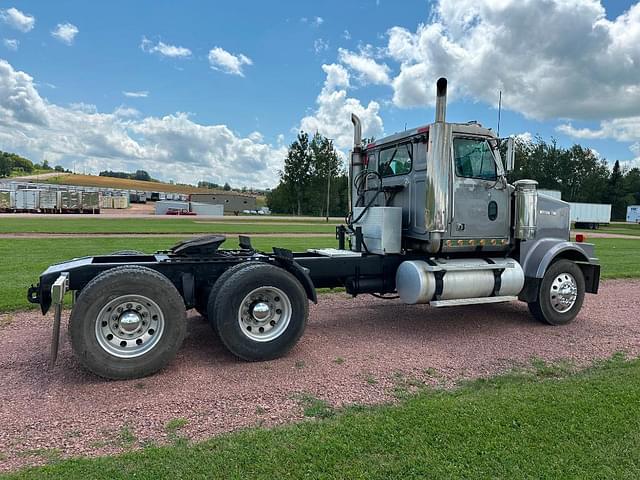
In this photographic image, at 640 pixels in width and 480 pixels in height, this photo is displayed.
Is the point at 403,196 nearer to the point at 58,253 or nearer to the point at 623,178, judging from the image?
the point at 58,253

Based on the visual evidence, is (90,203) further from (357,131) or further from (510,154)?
(510,154)

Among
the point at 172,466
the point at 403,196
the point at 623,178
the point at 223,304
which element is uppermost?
the point at 623,178

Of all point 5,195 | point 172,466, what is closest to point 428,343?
point 172,466

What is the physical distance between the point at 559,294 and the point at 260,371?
15.8 feet

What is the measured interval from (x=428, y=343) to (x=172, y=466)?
3.92m

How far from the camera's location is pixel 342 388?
4574 millimetres

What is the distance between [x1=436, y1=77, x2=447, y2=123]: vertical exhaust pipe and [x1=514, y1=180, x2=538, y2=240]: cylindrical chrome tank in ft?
5.60

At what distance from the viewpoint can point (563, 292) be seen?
722 cm

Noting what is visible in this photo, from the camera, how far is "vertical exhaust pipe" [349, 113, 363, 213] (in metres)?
7.84

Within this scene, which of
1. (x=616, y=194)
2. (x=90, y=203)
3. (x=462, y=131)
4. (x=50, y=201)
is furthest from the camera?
(x=616, y=194)

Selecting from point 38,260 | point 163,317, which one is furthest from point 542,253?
point 38,260

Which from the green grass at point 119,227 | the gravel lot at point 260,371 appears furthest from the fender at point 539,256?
the green grass at point 119,227

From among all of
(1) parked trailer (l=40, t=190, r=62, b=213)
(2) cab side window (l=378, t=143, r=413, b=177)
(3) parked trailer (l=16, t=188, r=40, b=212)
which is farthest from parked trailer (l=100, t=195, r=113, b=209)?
(2) cab side window (l=378, t=143, r=413, b=177)

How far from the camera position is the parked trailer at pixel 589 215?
2064 inches
